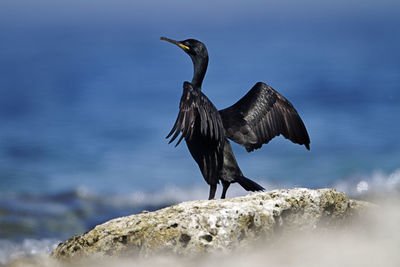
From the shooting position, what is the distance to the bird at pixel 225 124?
6.94 metres

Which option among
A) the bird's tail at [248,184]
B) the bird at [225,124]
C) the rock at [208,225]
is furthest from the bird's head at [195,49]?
the rock at [208,225]

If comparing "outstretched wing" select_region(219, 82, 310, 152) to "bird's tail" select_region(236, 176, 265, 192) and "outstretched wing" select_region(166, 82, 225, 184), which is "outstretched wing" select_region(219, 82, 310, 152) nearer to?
"outstretched wing" select_region(166, 82, 225, 184)

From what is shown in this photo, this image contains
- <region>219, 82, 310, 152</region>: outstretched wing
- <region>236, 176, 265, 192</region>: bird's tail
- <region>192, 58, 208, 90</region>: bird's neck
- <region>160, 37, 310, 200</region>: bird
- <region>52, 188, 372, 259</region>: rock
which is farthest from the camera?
<region>192, 58, 208, 90</region>: bird's neck

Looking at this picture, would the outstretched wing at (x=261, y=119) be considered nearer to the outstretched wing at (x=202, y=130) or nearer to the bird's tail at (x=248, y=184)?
the outstretched wing at (x=202, y=130)

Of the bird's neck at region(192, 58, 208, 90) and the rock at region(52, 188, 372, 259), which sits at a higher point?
the bird's neck at region(192, 58, 208, 90)

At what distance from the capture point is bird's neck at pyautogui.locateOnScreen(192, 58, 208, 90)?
8.05 metres

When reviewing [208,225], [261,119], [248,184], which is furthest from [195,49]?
[208,225]

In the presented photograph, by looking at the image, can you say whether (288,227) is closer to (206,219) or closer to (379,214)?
(206,219)

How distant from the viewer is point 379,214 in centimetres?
728

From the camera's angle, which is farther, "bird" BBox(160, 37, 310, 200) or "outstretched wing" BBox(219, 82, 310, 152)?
"outstretched wing" BBox(219, 82, 310, 152)

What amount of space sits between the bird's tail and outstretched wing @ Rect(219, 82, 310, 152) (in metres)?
0.56

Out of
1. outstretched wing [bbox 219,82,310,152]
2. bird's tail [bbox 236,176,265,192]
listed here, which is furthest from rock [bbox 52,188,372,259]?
outstretched wing [bbox 219,82,310,152]

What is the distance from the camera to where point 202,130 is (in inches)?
280

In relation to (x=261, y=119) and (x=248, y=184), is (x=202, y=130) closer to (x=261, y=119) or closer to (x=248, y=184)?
(x=248, y=184)
